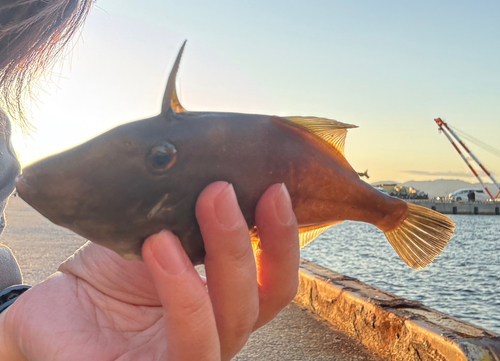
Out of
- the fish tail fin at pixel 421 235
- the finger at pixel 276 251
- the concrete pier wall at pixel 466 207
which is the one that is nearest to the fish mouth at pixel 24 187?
the finger at pixel 276 251

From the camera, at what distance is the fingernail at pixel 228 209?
151 centimetres

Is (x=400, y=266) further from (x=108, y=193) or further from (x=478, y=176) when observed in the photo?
(x=478, y=176)

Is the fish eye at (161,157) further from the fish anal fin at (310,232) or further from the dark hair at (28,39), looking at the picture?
the dark hair at (28,39)

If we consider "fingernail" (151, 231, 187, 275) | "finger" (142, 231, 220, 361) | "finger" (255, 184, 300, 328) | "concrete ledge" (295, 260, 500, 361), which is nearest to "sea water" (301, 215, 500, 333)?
"concrete ledge" (295, 260, 500, 361)

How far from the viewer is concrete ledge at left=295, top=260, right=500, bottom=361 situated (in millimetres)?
3602

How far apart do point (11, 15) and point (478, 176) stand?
263 ft

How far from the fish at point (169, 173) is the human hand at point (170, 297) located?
71 mm

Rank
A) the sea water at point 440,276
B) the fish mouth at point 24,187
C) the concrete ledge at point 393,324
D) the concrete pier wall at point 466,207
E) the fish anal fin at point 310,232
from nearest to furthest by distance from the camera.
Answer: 1. the fish mouth at point 24,187
2. the fish anal fin at point 310,232
3. the concrete ledge at point 393,324
4. the sea water at point 440,276
5. the concrete pier wall at point 466,207

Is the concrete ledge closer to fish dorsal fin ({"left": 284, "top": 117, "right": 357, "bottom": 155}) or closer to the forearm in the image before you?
fish dorsal fin ({"left": 284, "top": 117, "right": 357, "bottom": 155})

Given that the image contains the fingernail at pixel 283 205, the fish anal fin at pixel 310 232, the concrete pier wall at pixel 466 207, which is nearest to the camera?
the fingernail at pixel 283 205

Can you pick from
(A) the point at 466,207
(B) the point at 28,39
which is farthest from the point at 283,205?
(A) the point at 466,207

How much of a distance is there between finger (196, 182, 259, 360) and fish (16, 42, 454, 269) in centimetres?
7

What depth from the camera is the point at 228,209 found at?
1518 millimetres

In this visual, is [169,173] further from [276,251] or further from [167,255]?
[276,251]
